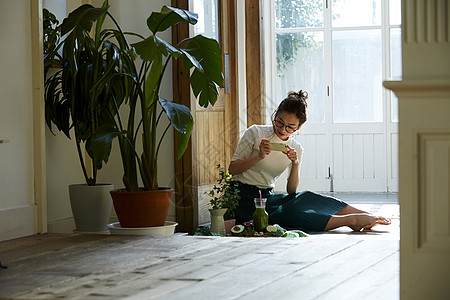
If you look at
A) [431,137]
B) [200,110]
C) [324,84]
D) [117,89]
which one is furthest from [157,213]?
[324,84]

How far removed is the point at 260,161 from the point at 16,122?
1.74 m

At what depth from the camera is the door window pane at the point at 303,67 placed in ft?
23.2

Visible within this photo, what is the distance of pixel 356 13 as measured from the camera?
6.99 m

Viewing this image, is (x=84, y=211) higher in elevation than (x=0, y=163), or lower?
lower

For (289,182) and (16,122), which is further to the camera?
(289,182)

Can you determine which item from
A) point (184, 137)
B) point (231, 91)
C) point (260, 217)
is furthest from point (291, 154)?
point (231, 91)

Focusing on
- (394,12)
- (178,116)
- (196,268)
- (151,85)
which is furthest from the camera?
(394,12)

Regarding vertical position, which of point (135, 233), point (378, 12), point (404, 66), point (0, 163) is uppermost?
point (378, 12)

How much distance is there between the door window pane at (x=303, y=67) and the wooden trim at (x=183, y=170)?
7.89ft

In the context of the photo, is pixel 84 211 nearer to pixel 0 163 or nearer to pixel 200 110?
pixel 0 163

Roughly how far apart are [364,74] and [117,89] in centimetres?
371

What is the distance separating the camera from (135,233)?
3.73m

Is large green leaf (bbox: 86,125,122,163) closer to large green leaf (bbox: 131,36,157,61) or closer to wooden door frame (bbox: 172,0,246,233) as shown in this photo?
large green leaf (bbox: 131,36,157,61)

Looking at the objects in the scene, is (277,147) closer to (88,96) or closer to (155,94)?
(155,94)
